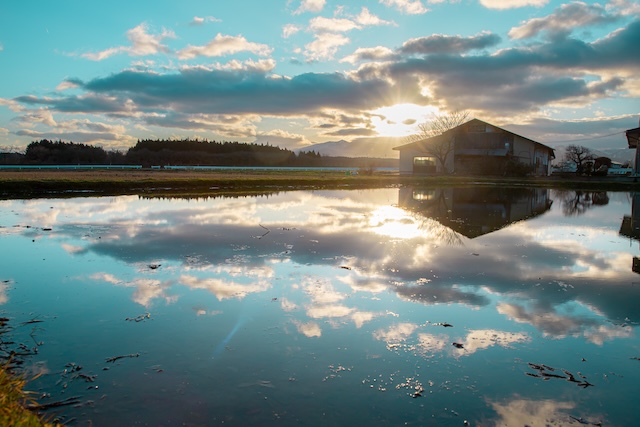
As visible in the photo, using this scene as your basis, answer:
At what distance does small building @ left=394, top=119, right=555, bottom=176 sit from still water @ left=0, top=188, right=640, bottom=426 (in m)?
45.5

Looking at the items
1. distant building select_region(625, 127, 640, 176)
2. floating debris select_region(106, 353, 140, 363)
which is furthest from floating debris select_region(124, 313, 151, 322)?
distant building select_region(625, 127, 640, 176)

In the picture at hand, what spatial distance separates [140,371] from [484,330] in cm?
498

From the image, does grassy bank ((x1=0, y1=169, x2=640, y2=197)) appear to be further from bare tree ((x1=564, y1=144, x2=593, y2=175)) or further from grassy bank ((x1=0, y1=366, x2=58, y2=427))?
grassy bank ((x1=0, y1=366, x2=58, y2=427))

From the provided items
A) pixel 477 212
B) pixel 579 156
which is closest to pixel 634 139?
pixel 579 156

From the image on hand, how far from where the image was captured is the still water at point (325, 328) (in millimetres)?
4711

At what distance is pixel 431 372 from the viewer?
5.43 meters

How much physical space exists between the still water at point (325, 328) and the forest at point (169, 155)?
112m

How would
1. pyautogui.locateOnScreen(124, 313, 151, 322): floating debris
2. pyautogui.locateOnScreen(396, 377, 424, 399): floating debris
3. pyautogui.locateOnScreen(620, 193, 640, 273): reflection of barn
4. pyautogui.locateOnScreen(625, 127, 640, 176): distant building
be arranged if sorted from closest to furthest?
1. pyautogui.locateOnScreen(396, 377, 424, 399): floating debris
2. pyautogui.locateOnScreen(124, 313, 151, 322): floating debris
3. pyautogui.locateOnScreen(620, 193, 640, 273): reflection of barn
4. pyautogui.locateOnScreen(625, 127, 640, 176): distant building

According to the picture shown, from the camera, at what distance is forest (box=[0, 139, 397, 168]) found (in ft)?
456

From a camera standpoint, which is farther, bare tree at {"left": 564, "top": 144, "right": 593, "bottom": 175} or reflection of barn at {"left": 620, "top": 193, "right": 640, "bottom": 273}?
bare tree at {"left": 564, "top": 144, "right": 593, "bottom": 175}

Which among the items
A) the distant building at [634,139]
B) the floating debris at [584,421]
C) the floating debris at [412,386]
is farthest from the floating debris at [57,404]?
the distant building at [634,139]

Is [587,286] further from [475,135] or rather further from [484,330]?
[475,135]

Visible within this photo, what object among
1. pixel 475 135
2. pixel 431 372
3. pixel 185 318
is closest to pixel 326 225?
pixel 185 318

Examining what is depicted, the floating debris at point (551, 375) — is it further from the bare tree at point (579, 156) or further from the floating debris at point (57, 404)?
the bare tree at point (579, 156)
